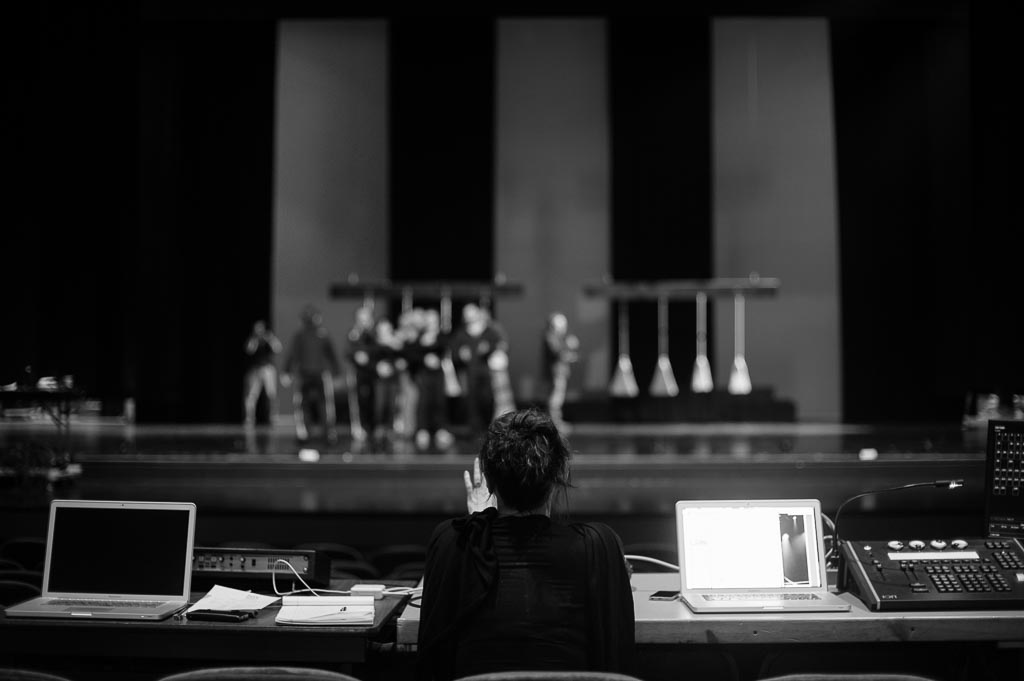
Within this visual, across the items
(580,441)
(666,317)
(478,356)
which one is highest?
(666,317)

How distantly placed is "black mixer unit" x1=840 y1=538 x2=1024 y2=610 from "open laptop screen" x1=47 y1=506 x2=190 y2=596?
1.75m

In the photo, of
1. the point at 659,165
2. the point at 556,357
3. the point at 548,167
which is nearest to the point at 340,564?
the point at 556,357

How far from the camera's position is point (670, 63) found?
37.4ft

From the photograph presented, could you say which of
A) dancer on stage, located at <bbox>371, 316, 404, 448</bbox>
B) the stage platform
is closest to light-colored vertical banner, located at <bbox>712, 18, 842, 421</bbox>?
the stage platform

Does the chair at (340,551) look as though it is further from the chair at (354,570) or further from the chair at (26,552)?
the chair at (26,552)

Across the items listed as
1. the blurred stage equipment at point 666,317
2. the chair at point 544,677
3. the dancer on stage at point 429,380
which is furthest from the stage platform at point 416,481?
the chair at point 544,677

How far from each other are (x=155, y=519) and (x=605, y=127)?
1028cm

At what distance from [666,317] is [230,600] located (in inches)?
371

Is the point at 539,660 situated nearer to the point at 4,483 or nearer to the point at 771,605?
the point at 771,605

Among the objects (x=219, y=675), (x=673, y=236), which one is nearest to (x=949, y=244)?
(x=673, y=236)

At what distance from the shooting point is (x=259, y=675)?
138cm

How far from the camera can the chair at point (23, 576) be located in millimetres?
2875

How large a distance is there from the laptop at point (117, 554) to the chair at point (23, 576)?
2.32 ft

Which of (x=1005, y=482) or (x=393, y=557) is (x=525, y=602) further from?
(x=393, y=557)
